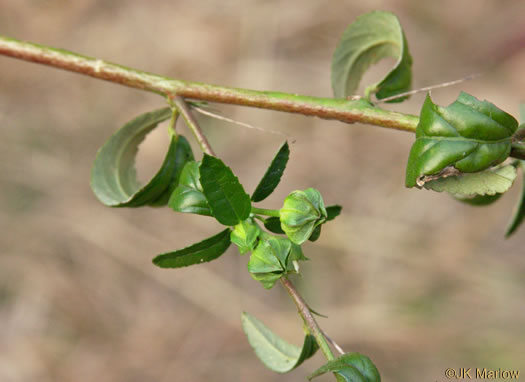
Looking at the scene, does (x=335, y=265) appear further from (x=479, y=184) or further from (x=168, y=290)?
(x=479, y=184)

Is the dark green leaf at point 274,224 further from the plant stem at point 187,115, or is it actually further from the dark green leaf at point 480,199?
the dark green leaf at point 480,199

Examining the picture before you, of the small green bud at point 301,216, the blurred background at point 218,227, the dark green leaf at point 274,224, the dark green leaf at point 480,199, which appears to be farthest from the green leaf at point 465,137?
the blurred background at point 218,227

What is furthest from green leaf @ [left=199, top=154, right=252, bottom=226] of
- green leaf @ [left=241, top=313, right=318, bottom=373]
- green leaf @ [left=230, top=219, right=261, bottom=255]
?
green leaf @ [left=241, top=313, right=318, bottom=373]

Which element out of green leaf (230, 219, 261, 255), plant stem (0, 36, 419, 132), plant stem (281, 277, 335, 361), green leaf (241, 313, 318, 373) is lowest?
green leaf (241, 313, 318, 373)

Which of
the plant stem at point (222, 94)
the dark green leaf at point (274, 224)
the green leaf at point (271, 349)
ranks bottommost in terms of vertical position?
the green leaf at point (271, 349)

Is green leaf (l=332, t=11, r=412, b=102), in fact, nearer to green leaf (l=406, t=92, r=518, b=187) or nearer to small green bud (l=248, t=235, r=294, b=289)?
green leaf (l=406, t=92, r=518, b=187)

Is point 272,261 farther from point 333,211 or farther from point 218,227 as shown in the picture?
point 218,227
